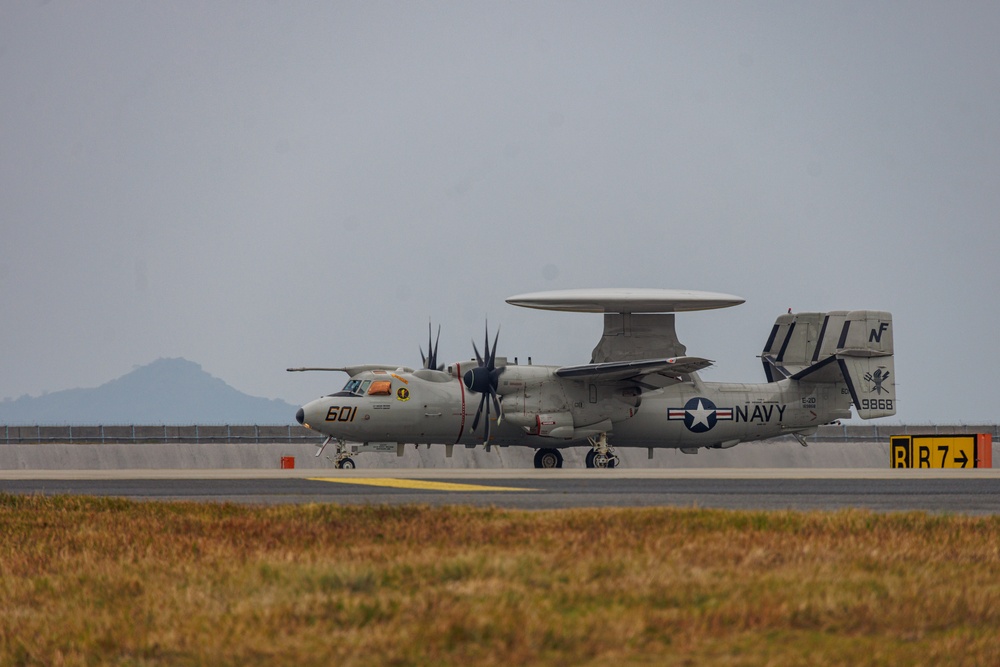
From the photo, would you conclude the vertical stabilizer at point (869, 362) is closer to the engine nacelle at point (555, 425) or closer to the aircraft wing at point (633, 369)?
the aircraft wing at point (633, 369)

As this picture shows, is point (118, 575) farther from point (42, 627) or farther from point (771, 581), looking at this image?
point (771, 581)

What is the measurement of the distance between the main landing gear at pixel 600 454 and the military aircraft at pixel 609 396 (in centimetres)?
4

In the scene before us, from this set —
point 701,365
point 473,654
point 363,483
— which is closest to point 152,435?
point 701,365

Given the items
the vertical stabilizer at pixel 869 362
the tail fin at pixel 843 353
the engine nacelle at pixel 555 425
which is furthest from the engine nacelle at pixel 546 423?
the vertical stabilizer at pixel 869 362

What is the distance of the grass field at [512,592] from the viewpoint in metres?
7.85

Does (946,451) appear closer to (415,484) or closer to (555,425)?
(555,425)

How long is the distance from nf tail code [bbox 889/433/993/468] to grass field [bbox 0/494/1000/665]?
2582 centimetres

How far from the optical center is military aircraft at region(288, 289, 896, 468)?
37.3 m

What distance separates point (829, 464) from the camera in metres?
57.3

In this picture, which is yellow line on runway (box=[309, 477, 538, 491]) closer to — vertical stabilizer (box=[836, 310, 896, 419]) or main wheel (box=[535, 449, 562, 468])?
main wheel (box=[535, 449, 562, 468])

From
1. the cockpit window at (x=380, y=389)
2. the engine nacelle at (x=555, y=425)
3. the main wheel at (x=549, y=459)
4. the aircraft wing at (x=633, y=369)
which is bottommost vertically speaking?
the main wheel at (x=549, y=459)

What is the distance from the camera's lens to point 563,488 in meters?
22.8

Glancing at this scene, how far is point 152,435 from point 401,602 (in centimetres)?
4907

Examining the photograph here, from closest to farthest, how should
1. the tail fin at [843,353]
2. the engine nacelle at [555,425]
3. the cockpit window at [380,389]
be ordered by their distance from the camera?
the cockpit window at [380,389] → the engine nacelle at [555,425] → the tail fin at [843,353]
